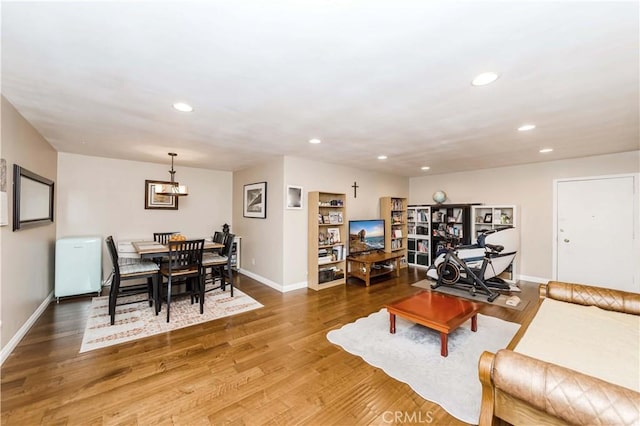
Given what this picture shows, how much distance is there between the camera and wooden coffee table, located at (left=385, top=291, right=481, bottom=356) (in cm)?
251

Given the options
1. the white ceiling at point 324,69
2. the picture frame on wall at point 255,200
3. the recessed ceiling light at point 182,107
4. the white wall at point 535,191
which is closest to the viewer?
the white ceiling at point 324,69

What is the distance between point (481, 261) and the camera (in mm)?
4434

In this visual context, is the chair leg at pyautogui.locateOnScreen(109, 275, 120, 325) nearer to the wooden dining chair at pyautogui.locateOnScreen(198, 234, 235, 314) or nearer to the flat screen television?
the wooden dining chair at pyautogui.locateOnScreen(198, 234, 235, 314)

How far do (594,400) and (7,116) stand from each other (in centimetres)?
446

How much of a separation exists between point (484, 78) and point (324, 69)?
1179 mm

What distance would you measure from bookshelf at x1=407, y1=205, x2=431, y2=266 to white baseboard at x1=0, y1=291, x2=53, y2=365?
22.0 feet

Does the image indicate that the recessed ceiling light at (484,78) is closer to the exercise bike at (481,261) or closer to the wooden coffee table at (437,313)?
the wooden coffee table at (437,313)

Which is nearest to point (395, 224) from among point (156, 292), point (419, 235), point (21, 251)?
point (419, 235)

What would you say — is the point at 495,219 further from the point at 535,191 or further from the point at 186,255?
the point at 186,255

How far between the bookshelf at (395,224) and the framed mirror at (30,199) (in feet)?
18.3

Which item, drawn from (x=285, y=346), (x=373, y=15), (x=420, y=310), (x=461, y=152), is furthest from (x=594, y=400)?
(x=461, y=152)

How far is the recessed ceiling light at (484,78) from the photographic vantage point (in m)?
1.85

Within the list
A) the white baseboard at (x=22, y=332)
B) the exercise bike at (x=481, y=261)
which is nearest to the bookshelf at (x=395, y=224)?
the exercise bike at (x=481, y=261)

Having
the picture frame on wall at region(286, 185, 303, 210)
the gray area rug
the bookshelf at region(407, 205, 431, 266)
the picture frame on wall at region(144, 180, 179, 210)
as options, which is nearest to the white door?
the gray area rug
